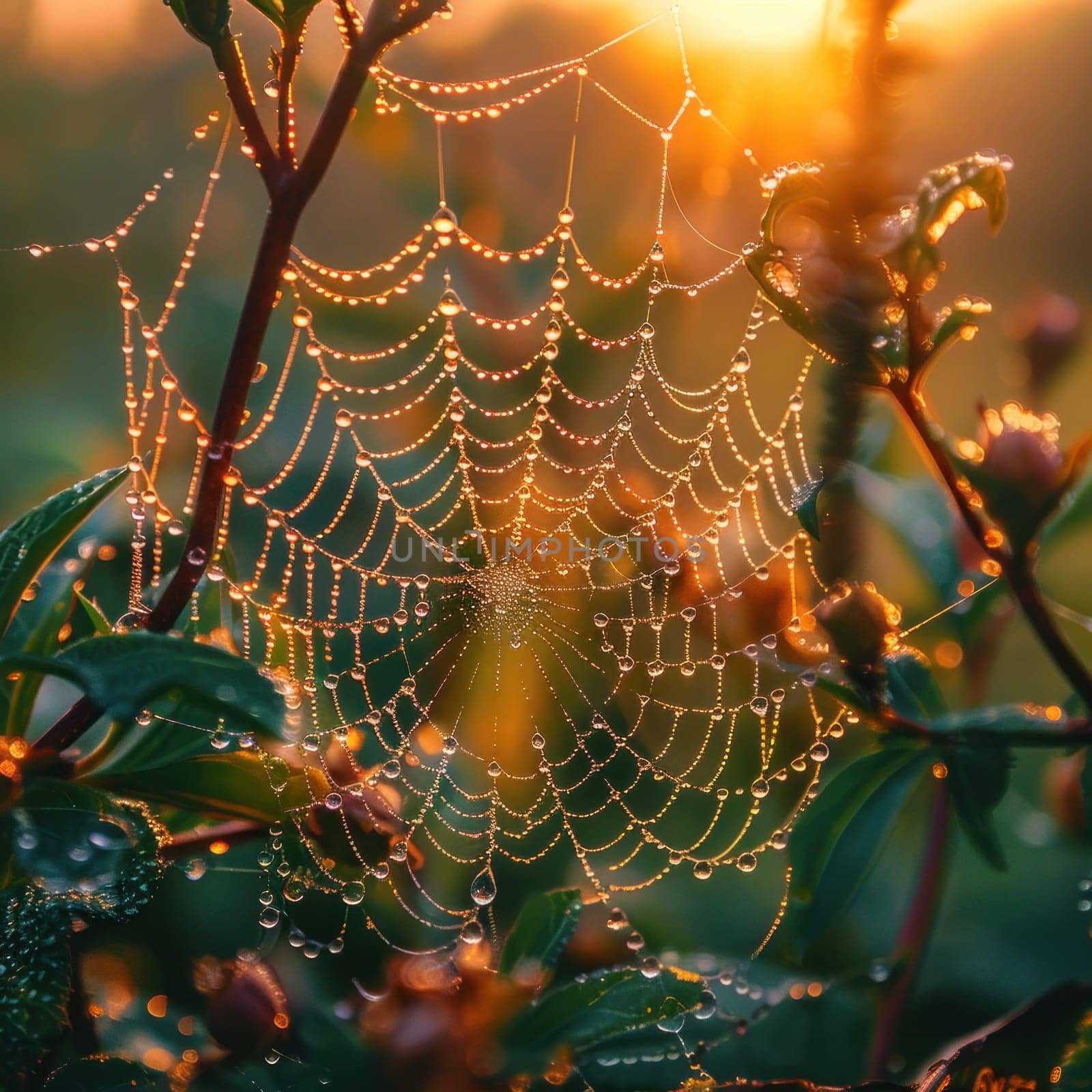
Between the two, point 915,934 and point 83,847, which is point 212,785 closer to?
point 83,847

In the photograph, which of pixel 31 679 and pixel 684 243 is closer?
pixel 31 679

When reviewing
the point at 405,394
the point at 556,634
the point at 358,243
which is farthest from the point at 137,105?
the point at 556,634

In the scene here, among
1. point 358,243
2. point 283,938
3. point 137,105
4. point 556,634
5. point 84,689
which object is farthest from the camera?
→ point 137,105

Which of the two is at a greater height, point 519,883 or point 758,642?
point 758,642

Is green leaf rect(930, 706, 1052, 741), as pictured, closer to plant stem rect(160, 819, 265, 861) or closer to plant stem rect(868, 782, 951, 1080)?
plant stem rect(868, 782, 951, 1080)

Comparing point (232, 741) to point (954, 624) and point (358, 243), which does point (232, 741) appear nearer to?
point (954, 624)

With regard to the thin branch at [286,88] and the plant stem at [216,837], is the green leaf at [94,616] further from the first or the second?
the thin branch at [286,88]

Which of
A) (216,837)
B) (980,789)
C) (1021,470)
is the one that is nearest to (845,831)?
(980,789)
